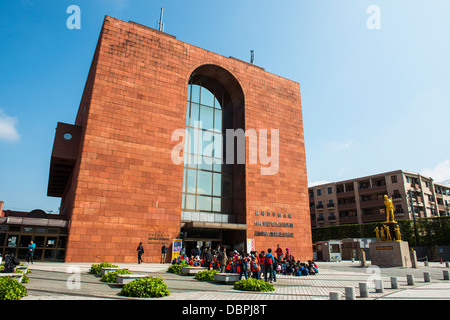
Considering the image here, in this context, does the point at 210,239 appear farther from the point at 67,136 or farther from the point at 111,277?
the point at 111,277

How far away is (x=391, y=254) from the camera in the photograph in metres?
26.8

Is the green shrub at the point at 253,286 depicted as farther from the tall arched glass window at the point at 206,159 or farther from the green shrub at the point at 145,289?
the tall arched glass window at the point at 206,159

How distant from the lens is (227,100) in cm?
3419

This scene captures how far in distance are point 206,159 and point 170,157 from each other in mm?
4895

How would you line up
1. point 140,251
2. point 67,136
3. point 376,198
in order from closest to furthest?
1. point 140,251
2. point 67,136
3. point 376,198

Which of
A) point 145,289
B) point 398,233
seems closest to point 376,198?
point 398,233

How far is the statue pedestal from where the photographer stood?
86.1 feet

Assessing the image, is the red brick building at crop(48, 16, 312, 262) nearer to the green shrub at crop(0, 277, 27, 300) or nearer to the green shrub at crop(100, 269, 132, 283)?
the green shrub at crop(100, 269, 132, 283)

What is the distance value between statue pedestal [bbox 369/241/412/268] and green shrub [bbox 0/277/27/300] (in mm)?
28107

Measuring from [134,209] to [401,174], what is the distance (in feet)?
170

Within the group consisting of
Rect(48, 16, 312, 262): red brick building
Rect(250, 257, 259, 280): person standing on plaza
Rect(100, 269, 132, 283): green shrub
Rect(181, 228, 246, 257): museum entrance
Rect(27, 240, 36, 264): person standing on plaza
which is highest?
Rect(48, 16, 312, 262): red brick building

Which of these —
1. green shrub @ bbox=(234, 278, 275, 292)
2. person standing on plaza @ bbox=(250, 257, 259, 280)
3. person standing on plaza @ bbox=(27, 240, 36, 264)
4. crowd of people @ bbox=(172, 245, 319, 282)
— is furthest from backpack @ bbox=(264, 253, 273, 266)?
person standing on plaza @ bbox=(27, 240, 36, 264)

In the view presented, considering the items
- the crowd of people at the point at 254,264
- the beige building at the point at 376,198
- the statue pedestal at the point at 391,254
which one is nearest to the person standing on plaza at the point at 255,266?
the crowd of people at the point at 254,264

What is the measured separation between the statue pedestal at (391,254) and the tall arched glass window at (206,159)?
47.4 ft
